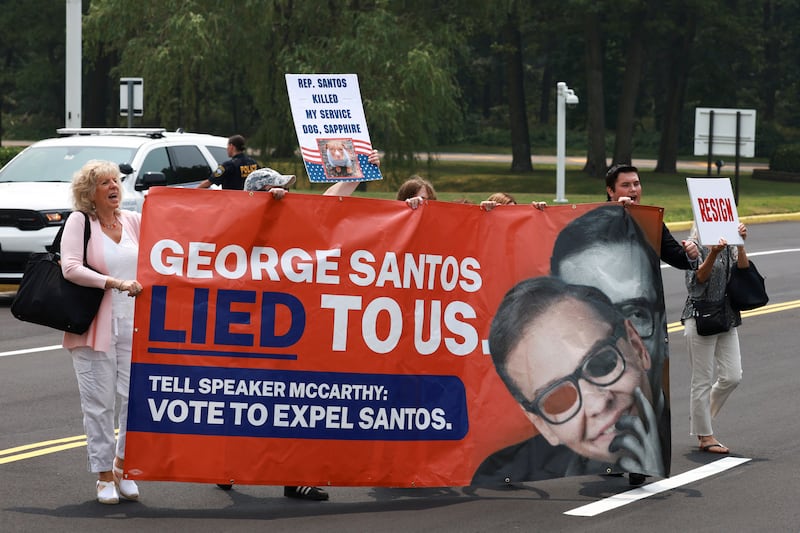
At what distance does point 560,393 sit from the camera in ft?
26.5

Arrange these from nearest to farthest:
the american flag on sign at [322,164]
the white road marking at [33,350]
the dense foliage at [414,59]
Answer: the american flag on sign at [322,164] < the white road marking at [33,350] < the dense foliage at [414,59]

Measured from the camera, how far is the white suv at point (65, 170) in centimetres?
1620

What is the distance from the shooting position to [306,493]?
7.87m

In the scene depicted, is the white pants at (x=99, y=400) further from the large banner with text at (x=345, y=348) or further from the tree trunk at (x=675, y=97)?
the tree trunk at (x=675, y=97)

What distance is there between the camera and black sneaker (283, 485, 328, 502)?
785cm

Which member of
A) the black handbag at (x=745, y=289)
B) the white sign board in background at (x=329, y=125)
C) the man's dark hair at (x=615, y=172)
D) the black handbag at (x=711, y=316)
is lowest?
the black handbag at (x=711, y=316)

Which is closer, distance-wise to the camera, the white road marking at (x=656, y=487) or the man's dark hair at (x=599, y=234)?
the white road marking at (x=656, y=487)

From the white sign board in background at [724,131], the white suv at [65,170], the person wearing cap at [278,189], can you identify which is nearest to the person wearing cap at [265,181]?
the person wearing cap at [278,189]

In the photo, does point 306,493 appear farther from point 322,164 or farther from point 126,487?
point 322,164

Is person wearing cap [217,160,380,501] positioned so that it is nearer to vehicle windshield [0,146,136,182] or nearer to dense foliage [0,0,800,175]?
vehicle windshield [0,146,136,182]

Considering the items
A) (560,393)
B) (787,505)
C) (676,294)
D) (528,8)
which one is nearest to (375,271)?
(560,393)

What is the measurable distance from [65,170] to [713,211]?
1089 cm

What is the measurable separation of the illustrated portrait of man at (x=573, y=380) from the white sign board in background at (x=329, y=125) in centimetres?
267

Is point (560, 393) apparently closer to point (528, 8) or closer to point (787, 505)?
point (787, 505)
